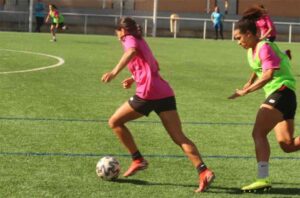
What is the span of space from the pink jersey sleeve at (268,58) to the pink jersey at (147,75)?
0.99m

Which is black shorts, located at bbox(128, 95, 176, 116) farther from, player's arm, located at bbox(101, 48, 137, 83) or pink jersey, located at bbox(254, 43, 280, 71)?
pink jersey, located at bbox(254, 43, 280, 71)

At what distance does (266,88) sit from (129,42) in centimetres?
148

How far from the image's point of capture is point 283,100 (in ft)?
23.6

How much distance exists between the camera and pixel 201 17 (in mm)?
50969

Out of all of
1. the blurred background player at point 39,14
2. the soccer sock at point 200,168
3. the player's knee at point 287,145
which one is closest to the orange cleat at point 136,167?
the soccer sock at point 200,168

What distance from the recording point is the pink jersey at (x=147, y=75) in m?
7.16

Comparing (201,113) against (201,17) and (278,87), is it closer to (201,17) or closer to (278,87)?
(278,87)

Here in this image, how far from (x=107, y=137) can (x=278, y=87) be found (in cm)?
352

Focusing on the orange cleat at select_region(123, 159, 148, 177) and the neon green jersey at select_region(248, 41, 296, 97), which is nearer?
the neon green jersey at select_region(248, 41, 296, 97)

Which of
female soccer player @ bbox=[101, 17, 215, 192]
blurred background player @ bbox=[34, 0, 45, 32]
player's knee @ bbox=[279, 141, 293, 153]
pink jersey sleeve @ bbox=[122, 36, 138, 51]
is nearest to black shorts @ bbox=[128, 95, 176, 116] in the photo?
female soccer player @ bbox=[101, 17, 215, 192]

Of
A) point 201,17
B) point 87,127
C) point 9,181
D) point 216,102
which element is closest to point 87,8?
point 201,17

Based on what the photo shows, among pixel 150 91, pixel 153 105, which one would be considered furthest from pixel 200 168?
pixel 150 91

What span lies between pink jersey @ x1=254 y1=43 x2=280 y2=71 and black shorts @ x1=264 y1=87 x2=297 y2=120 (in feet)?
1.10

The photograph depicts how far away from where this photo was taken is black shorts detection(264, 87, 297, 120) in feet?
23.5
